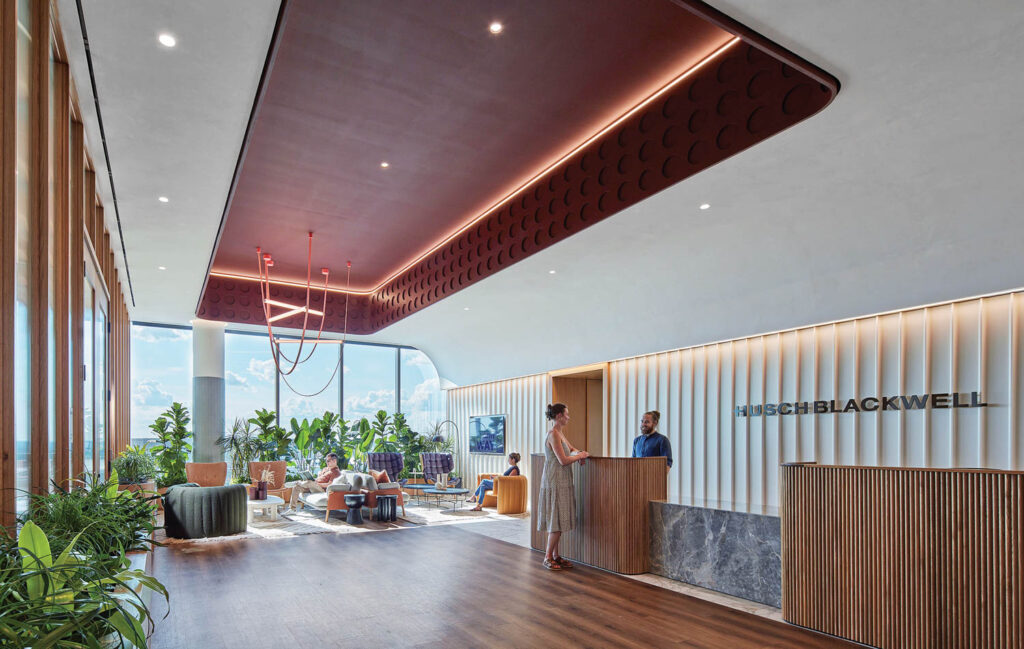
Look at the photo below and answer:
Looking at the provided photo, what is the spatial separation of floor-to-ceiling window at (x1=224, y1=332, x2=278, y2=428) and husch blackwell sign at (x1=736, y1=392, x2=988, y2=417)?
1033 cm

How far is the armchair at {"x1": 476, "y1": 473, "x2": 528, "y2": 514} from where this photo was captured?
1154cm

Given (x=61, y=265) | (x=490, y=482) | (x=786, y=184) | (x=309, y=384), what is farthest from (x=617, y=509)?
(x=309, y=384)

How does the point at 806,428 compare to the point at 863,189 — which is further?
the point at 806,428

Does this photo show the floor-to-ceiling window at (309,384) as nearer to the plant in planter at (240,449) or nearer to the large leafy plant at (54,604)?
the plant in planter at (240,449)

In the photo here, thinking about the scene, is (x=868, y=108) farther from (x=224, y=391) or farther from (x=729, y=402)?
(x=224, y=391)

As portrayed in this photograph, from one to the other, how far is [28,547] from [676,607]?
4.51 m

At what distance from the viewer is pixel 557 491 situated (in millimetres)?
6703

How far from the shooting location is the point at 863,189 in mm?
5277

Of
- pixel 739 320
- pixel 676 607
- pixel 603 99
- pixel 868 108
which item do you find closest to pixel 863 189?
pixel 868 108

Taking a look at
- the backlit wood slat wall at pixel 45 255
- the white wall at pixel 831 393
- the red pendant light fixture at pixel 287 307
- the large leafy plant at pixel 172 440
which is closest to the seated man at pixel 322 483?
the red pendant light fixture at pixel 287 307

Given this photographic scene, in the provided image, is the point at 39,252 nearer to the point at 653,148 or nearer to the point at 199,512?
the point at 653,148

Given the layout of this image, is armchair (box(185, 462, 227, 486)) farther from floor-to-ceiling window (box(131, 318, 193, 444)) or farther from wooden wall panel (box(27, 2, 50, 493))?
wooden wall panel (box(27, 2, 50, 493))

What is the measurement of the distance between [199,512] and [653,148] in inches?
277

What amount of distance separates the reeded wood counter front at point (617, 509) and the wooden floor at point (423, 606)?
208 mm
